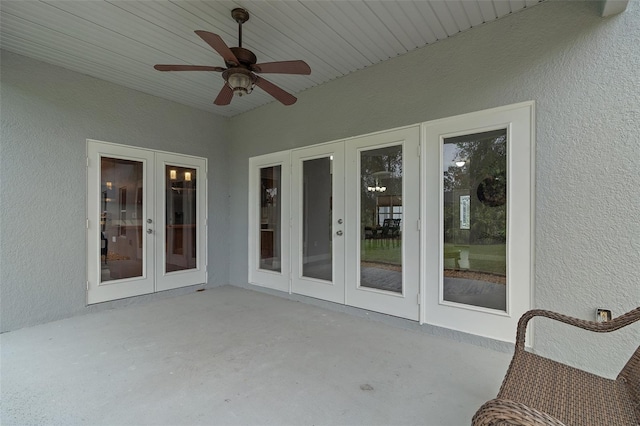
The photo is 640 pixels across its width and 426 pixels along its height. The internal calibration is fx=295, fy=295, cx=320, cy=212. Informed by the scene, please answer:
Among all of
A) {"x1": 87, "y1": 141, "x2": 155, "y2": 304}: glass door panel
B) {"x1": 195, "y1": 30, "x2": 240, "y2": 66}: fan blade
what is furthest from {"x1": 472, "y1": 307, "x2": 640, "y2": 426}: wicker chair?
{"x1": 87, "y1": 141, "x2": 155, "y2": 304}: glass door panel

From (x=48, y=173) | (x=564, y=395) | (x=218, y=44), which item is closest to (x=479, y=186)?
(x=564, y=395)

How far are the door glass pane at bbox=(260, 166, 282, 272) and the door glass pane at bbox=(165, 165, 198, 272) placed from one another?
1.12m

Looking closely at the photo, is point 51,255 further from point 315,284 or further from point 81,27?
point 315,284

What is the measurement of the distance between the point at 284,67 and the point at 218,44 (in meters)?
0.52

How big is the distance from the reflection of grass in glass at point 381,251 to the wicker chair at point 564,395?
5.75 feet

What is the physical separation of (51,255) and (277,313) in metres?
2.73

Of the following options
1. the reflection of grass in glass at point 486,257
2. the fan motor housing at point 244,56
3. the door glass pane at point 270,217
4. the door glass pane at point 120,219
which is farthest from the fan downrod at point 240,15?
the reflection of grass in glass at point 486,257

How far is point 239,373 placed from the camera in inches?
89.6

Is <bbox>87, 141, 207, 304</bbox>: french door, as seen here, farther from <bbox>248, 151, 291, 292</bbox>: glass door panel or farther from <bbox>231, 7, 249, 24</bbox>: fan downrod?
<bbox>231, 7, 249, 24</bbox>: fan downrod

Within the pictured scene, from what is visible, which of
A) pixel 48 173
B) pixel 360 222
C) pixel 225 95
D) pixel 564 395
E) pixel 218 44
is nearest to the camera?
pixel 564 395

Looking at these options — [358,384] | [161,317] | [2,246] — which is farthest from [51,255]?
[358,384]

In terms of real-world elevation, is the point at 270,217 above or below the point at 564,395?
above

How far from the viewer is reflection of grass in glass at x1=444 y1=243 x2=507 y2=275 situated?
271 centimetres

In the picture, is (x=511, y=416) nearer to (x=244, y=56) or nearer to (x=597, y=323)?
(x=597, y=323)
